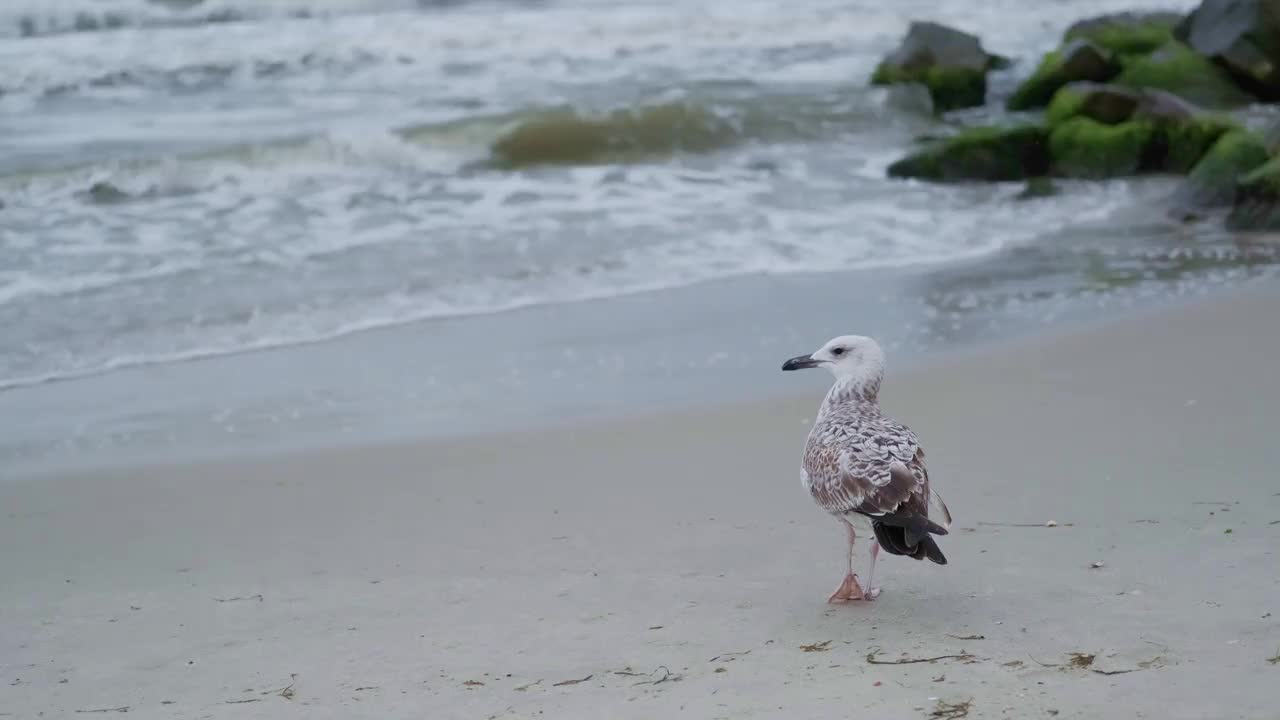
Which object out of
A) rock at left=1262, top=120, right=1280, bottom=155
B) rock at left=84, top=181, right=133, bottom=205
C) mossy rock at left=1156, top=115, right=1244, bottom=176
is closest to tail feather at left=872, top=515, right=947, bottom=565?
rock at left=1262, top=120, right=1280, bottom=155

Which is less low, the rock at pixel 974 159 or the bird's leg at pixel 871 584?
the rock at pixel 974 159

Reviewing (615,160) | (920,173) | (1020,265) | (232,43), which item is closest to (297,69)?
(232,43)

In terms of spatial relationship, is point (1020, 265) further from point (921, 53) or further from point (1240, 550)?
point (921, 53)

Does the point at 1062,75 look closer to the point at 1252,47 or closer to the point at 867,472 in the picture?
the point at 1252,47

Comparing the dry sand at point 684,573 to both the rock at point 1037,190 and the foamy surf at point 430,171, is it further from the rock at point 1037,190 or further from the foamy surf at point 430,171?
the rock at point 1037,190

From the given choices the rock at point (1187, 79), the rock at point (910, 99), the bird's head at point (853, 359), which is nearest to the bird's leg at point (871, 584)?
the bird's head at point (853, 359)

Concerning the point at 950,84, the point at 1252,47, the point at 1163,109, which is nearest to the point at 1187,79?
the point at 1252,47

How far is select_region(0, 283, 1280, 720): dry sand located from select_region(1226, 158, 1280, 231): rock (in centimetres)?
352

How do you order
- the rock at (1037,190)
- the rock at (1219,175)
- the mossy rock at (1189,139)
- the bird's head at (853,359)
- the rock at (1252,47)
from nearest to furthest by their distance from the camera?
the bird's head at (853,359), the rock at (1219,175), the rock at (1037,190), the mossy rock at (1189,139), the rock at (1252,47)

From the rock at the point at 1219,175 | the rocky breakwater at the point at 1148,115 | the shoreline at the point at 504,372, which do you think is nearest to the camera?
the shoreline at the point at 504,372

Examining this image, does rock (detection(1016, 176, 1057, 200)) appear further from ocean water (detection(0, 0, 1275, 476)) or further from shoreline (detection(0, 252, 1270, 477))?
shoreline (detection(0, 252, 1270, 477))

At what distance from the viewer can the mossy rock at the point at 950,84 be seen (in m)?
18.4

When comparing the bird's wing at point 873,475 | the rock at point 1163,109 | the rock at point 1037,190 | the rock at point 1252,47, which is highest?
the rock at point 1252,47

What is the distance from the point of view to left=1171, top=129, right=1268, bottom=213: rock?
36.9ft
